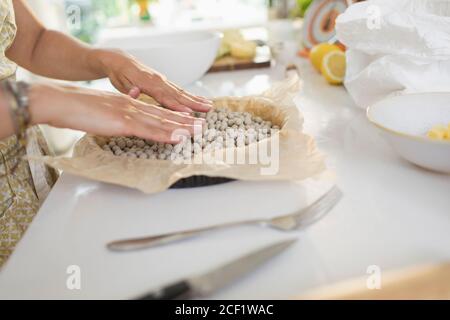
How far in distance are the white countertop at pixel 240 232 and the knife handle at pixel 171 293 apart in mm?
31

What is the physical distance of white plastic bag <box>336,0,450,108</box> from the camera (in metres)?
0.82

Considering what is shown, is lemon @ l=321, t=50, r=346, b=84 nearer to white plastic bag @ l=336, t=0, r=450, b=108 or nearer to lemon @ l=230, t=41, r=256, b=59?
white plastic bag @ l=336, t=0, r=450, b=108

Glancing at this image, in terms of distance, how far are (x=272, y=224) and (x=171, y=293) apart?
0.56 feet

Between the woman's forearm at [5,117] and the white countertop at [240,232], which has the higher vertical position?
the woman's forearm at [5,117]

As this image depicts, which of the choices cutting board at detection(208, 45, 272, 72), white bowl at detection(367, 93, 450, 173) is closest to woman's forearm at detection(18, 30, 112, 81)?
cutting board at detection(208, 45, 272, 72)

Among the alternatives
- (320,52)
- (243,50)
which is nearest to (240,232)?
(320,52)

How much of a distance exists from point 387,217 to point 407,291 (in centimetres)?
20

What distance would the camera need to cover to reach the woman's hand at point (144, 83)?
835 mm

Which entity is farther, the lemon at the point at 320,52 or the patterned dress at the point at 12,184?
the lemon at the point at 320,52

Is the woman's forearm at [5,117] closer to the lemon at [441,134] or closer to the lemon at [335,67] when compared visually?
the lemon at [441,134]

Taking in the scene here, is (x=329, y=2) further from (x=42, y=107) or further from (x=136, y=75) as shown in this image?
(x=42, y=107)

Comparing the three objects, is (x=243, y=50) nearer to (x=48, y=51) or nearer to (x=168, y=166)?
(x=48, y=51)

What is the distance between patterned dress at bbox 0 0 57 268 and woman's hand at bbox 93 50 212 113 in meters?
0.19

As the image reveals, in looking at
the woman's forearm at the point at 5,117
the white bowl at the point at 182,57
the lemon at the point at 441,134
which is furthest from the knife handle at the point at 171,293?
the white bowl at the point at 182,57
